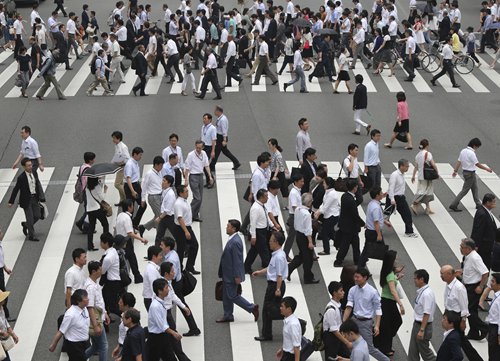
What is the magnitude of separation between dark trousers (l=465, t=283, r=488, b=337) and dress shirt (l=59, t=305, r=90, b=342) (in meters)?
6.21

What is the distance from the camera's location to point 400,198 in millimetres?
22000

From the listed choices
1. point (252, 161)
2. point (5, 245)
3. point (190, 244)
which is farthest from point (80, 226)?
point (252, 161)

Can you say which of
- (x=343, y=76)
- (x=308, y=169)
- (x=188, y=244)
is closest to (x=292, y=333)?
(x=188, y=244)

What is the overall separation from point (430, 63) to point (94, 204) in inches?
766

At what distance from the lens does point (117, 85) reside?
35.6 metres

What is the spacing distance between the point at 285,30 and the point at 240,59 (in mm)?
4000

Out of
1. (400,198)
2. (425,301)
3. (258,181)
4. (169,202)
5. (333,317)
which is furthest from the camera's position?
(400,198)

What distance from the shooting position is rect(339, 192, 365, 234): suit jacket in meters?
19.8

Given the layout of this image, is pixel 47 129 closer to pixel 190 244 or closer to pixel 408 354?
pixel 190 244

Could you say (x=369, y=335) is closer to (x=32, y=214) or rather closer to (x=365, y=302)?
(x=365, y=302)

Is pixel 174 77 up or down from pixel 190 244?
down

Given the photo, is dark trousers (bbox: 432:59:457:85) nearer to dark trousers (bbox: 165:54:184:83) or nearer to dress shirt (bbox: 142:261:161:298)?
dark trousers (bbox: 165:54:184:83)

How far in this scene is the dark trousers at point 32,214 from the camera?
2169 centimetres

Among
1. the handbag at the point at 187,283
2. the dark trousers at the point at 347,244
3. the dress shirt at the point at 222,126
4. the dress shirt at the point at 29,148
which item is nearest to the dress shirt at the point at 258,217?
the dark trousers at the point at 347,244
